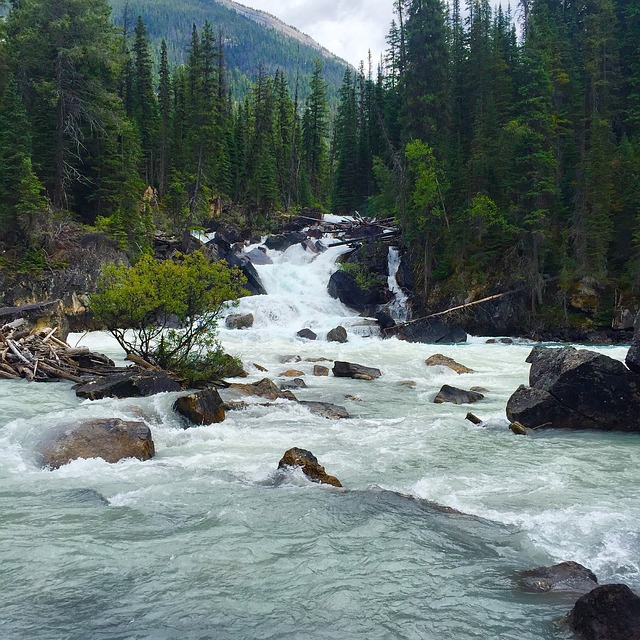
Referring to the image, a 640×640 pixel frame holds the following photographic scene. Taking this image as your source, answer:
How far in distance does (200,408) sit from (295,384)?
19.6ft

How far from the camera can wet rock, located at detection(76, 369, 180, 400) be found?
15.0 meters

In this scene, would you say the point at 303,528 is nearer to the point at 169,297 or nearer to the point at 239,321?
the point at 169,297

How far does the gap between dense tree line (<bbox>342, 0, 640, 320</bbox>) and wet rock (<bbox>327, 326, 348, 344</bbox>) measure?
8308mm

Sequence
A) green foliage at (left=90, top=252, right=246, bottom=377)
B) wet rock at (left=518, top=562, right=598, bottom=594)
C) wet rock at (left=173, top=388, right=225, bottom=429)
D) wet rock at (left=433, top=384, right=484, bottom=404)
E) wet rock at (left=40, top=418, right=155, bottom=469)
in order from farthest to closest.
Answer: wet rock at (left=433, top=384, right=484, bottom=404) → green foliage at (left=90, top=252, right=246, bottom=377) → wet rock at (left=173, top=388, right=225, bottom=429) → wet rock at (left=40, top=418, right=155, bottom=469) → wet rock at (left=518, top=562, right=598, bottom=594)

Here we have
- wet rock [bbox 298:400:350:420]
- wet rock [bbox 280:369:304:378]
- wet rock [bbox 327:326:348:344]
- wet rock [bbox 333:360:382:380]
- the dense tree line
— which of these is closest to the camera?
wet rock [bbox 298:400:350:420]

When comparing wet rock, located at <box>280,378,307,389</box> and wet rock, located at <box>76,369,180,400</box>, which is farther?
wet rock, located at <box>280,378,307,389</box>

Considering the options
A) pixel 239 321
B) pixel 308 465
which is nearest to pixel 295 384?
pixel 308 465

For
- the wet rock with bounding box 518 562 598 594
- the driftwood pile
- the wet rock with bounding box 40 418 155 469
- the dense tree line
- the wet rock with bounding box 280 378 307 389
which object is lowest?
the wet rock with bounding box 280 378 307 389

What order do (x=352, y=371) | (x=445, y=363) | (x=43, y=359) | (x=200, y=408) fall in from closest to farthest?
(x=200, y=408)
(x=43, y=359)
(x=352, y=371)
(x=445, y=363)

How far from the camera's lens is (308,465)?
31.7 ft

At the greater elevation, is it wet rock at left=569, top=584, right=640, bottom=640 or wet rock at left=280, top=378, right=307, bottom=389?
wet rock at left=569, top=584, right=640, bottom=640

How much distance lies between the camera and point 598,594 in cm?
509

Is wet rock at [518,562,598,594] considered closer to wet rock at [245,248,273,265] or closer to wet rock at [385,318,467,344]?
wet rock at [385,318,467,344]

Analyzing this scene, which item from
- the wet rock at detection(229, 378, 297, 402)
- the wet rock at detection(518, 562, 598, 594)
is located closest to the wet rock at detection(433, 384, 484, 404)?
the wet rock at detection(229, 378, 297, 402)
